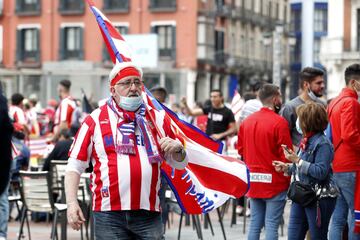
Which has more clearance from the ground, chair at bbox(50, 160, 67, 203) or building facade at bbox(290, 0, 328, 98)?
building facade at bbox(290, 0, 328, 98)

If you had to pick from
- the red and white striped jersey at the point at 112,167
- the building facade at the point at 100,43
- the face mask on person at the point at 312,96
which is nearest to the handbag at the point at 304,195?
the face mask on person at the point at 312,96

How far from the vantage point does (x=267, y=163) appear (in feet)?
32.4

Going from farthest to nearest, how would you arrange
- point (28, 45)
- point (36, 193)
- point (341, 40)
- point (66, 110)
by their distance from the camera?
point (28, 45)
point (341, 40)
point (66, 110)
point (36, 193)

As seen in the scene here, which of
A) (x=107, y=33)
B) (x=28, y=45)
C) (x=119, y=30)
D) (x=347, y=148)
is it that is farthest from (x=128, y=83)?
(x=28, y=45)

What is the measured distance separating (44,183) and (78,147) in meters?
5.68

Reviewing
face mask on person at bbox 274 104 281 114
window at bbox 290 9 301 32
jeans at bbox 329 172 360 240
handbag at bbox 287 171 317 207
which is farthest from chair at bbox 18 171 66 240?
window at bbox 290 9 301 32

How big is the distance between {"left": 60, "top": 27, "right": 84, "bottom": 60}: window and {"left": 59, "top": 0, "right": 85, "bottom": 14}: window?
930 millimetres

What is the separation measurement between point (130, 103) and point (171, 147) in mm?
401

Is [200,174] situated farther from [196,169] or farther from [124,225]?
[124,225]

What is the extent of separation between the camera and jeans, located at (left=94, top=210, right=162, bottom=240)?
675cm

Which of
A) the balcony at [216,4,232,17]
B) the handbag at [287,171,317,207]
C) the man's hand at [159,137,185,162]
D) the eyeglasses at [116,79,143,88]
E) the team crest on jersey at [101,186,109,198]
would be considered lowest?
the handbag at [287,171,317,207]

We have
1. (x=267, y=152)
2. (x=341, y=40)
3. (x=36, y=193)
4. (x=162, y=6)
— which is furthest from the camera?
(x=162, y=6)

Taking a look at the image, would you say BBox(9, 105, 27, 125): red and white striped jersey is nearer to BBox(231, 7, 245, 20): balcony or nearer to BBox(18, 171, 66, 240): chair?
BBox(18, 171, 66, 240): chair

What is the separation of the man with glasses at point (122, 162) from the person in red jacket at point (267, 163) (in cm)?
296
